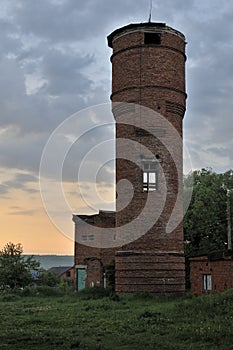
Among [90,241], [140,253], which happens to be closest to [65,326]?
[140,253]

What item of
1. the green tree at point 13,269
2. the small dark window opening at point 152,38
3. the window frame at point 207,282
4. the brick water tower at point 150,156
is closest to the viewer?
the window frame at point 207,282

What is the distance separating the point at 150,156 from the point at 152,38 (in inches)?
213

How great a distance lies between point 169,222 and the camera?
22516 mm

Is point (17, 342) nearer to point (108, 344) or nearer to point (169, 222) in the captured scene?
point (108, 344)

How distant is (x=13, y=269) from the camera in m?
32.2

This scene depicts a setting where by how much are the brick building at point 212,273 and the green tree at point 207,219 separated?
1155 cm

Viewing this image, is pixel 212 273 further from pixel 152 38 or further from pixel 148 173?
pixel 152 38

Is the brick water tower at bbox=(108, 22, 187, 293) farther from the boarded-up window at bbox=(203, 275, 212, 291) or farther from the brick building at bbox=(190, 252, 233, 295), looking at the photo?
the boarded-up window at bbox=(203, 275, 212, 291)

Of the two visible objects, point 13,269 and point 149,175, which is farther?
point 13,269

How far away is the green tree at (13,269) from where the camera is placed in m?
32.1

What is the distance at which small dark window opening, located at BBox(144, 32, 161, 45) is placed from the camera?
2345 centimetres

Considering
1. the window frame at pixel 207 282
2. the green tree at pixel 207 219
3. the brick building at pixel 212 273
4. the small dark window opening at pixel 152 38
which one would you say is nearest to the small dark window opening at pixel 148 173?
the brick building at pixel 212 273

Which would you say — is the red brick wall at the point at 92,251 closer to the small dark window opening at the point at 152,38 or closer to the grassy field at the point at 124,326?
the grassy field at the point at 124,326

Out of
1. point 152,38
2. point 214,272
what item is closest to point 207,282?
point 214,272
